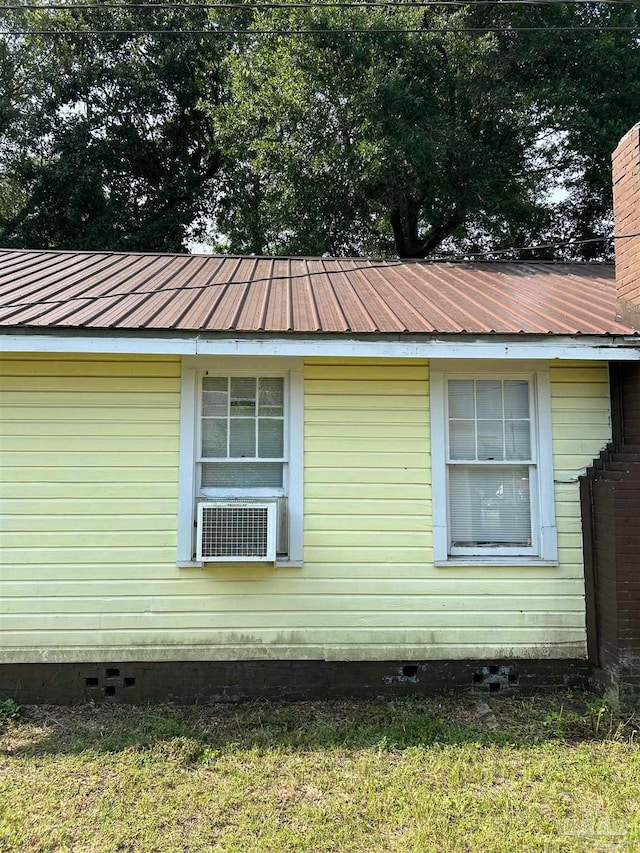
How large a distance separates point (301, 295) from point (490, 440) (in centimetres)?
235

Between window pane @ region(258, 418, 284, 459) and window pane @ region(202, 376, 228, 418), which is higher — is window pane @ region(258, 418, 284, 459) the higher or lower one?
the lower one

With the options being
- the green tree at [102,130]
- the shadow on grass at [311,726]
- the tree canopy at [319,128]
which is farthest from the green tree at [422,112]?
the shadow on grass at [311,726]

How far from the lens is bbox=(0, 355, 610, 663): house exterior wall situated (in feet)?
14.8

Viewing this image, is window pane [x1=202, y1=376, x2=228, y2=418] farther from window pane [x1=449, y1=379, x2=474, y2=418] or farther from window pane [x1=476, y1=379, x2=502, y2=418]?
window pane [x1=476, y1=379, x2=502, y2=418]

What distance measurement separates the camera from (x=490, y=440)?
481 cm

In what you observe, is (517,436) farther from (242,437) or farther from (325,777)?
(325,777)

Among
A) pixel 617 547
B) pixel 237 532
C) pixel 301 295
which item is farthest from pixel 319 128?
pixel 617 547

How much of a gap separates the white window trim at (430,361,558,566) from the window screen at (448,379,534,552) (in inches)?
2.8

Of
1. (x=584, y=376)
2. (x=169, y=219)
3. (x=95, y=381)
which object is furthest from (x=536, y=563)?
(x=169, y=219)

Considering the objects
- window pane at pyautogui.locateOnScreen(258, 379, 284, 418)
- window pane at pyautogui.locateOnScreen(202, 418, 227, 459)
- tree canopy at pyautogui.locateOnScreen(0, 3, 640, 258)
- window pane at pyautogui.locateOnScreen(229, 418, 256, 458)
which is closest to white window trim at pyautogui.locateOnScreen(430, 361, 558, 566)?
window pane at pyautogui.locateOnScreen(258, 379, 284, 418)

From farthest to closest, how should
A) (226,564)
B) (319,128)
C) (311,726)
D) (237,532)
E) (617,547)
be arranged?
(319,128) < (226,564) < (237,532) < (617,547) < (311,726)

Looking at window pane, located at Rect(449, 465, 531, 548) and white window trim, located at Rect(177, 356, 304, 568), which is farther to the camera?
window pane, located at Rect(449, 465, 531, 548)

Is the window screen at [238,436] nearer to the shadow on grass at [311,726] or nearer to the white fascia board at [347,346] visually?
the white fascia board at [347,346]

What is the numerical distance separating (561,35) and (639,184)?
10.6m
